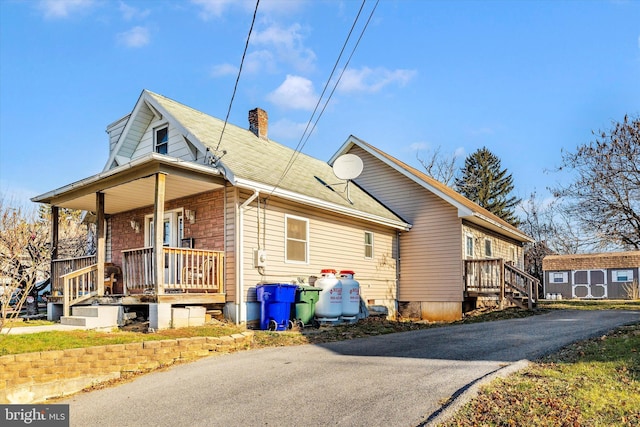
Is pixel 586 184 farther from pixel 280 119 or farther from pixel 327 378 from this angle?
pixel 327 378

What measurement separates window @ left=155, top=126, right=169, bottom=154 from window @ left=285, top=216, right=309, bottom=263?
427cm

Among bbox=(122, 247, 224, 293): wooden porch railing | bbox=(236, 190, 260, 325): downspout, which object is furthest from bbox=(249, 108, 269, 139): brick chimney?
bbox=(122, 247, 224, 293): wooden porch railing

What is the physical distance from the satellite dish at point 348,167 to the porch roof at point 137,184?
5.71m

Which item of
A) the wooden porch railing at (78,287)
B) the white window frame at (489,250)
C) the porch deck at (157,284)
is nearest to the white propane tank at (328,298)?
the porch deck at (157,284)

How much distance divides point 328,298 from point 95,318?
5.53m

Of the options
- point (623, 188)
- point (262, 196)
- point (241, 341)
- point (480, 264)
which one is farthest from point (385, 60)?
point (623, 188)

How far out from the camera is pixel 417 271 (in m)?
18.6

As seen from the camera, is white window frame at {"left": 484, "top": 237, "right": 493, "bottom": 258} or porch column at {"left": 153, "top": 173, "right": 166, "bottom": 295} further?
white window frame at {"left": 484, "top": 237, "right": 493, "bottom": 258}

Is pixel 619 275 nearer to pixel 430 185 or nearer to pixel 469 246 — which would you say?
pixel 469 246

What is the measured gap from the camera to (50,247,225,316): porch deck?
1098 centimetres

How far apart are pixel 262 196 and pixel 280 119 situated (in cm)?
608

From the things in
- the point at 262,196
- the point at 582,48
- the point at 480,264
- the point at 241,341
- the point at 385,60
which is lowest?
the point at 241,341

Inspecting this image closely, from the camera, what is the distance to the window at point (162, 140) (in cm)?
1481

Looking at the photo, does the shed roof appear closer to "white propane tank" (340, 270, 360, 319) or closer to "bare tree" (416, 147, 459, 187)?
"bare tree" (416, 147, 459, 187)
